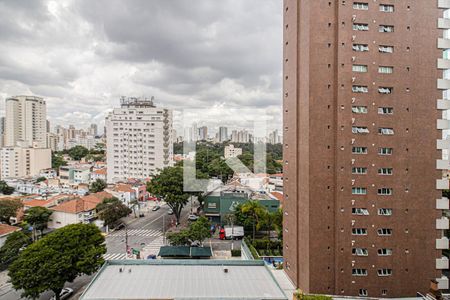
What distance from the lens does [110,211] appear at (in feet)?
83.9

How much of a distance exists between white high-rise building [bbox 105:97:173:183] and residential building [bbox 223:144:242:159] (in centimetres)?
1042

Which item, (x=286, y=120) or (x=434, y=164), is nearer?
(x=434, y=164)

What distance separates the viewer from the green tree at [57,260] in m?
12.8

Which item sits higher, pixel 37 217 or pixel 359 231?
pixel 359 231

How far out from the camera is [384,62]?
12742 mm

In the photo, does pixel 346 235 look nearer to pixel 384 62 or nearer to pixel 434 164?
pixel 434 164

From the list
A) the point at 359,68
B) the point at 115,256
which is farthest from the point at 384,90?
the point at 115,256

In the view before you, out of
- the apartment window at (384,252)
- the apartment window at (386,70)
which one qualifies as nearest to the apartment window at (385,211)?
the apartment window at (384,252)

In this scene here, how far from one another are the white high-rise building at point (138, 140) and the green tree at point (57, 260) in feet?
101

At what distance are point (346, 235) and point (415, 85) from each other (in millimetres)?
8136

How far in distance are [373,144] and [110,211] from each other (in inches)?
922

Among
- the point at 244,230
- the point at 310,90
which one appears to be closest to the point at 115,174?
the point at 244,230

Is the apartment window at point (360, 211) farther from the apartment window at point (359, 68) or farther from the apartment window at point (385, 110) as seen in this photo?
the apartment window at point (359, 68)

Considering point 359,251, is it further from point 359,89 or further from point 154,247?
point 154,247
